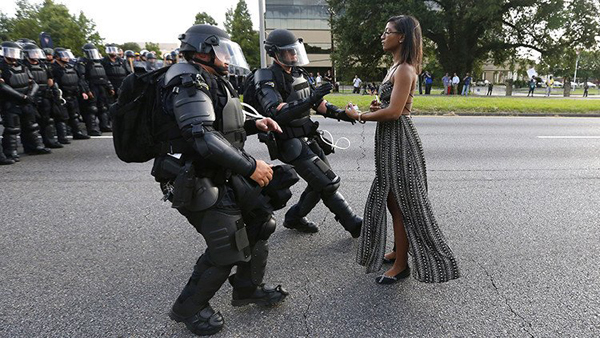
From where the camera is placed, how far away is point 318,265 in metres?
3.10

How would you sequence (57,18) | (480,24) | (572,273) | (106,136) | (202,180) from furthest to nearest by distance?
(57,18) < (480,24) < (106,136) < (572,273) < (202,180)

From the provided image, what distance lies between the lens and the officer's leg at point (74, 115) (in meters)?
8.51

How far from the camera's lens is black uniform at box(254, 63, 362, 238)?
119 inches

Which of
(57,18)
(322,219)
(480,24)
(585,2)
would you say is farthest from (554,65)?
(57,18)

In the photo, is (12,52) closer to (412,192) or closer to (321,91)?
(321,91)

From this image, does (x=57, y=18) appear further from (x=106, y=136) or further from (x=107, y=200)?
(x=107, y=200)

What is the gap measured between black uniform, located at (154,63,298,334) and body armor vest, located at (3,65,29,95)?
6155mm

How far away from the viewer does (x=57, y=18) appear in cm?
4381

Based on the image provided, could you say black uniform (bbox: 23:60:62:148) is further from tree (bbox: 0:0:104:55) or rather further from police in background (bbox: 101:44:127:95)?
tree (bbox: 0:0:104:55)

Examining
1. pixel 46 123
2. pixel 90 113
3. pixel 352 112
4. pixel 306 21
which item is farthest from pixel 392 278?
pixel 306 21

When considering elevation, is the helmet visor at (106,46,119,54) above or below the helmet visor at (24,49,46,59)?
above

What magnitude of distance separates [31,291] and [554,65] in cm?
3578

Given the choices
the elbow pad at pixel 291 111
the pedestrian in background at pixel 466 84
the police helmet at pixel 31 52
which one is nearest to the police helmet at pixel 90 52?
the police helmet at pixel 31 52

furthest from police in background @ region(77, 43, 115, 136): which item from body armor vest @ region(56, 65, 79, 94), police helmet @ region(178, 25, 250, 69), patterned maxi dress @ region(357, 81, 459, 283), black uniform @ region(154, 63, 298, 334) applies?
patterned maxi dress @ region(357, 81, 459, 283)
